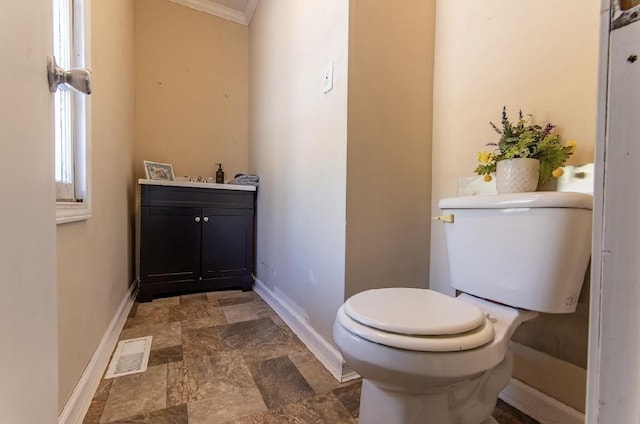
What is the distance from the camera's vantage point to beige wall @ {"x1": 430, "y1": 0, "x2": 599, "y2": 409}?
3.04 feet

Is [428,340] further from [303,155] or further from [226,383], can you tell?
[303,155]

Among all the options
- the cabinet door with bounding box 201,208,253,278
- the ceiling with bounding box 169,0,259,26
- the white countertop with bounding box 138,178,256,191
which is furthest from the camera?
the ceiling with bounding box 169,0,259,26

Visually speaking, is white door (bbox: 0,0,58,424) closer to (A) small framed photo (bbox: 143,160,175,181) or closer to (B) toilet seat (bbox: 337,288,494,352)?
(B) toilet seat (bbox: 337,288,494,352)

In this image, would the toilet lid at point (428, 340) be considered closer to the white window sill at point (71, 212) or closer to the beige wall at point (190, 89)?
the white window sill at point (71, 212)

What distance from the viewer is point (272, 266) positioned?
2.14 metres

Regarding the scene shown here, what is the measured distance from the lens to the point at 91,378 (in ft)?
3.60

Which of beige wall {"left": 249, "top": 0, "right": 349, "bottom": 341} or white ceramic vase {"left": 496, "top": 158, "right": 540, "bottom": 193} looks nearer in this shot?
white ceramic vase {"left": 496, "top": 158, "right": 540, "bottom": 193}

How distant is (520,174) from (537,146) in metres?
0.10

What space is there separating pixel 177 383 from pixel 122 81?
1763mm

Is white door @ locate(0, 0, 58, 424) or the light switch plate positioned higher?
the light switch plate

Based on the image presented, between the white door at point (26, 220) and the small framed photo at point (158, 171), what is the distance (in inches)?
73.9

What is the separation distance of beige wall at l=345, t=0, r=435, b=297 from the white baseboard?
0.96m

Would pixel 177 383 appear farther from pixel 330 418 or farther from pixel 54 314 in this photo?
pixel 54 314

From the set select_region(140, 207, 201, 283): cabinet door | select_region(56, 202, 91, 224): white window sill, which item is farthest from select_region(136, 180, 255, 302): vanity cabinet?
select_region(56, 202, 91, 224): white window sill
